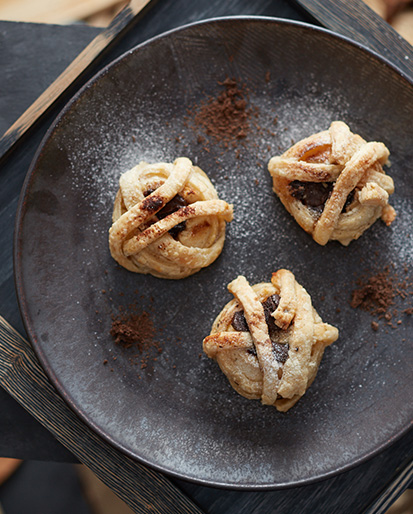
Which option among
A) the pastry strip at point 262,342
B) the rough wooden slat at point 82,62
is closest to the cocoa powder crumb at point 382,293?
the pastry strip at point 262,342

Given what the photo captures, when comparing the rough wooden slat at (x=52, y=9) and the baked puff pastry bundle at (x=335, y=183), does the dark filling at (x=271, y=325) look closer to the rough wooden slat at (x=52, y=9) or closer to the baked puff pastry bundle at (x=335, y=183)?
the baked puff pastry bundle at (x=335, y=183)

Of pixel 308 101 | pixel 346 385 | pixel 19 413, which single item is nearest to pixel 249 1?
pixel 308 101

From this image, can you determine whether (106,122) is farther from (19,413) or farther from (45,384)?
(19,413)

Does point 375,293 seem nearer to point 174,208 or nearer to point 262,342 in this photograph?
point 262,342

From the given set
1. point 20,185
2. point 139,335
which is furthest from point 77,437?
point 20,185

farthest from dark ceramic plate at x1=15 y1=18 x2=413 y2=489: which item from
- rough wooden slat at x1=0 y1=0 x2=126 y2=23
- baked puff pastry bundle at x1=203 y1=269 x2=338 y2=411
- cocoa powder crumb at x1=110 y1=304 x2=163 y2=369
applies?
rough wooden slat at x1=0 y1=0 x2=126 y2=23

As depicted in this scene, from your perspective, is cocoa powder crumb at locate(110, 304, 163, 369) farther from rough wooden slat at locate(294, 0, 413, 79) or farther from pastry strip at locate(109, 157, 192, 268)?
rough wooden slat at locate(294, 0, 413, 79)
